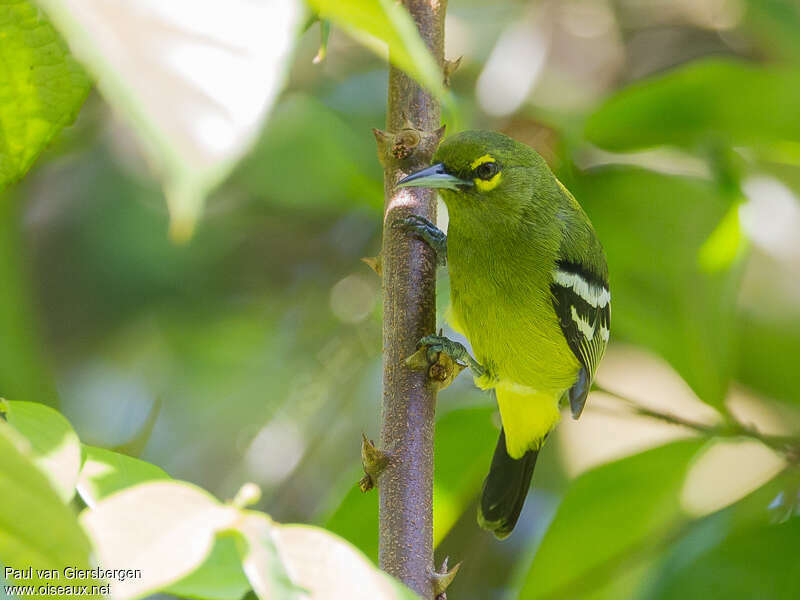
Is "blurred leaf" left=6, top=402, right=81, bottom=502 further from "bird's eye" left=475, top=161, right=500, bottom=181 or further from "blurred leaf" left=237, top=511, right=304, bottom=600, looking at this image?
"bird's eye" left=475, top=161, right=500, bottom=181

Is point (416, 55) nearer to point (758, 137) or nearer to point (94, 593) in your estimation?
point (94, 593)

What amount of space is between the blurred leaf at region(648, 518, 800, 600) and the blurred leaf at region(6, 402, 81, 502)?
1.62m

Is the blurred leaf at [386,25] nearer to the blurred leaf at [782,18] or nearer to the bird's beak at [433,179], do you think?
the bird's beak at [433,179]

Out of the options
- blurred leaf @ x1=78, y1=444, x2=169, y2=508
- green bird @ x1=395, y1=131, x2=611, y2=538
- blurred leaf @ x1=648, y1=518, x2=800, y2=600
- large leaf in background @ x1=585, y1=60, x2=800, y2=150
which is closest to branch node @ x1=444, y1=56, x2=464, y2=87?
green bird @ x1=395, y1=131, x2=611, y2=538

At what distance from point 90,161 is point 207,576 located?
3.83m

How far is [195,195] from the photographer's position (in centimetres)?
60

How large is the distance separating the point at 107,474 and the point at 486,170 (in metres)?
1.68

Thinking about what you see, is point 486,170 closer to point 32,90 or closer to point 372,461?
point 372,461

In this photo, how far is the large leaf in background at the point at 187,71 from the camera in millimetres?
618

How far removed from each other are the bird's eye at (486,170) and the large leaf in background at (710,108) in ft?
0.97

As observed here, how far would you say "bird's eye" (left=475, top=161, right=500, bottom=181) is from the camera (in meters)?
2.60

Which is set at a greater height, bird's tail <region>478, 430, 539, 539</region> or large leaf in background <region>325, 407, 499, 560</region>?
large leaf in background <region>325, 407, 499, 560</region>

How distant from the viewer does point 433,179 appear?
7.01ft

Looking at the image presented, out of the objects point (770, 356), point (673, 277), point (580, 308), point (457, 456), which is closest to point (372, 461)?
point (457, 456)
